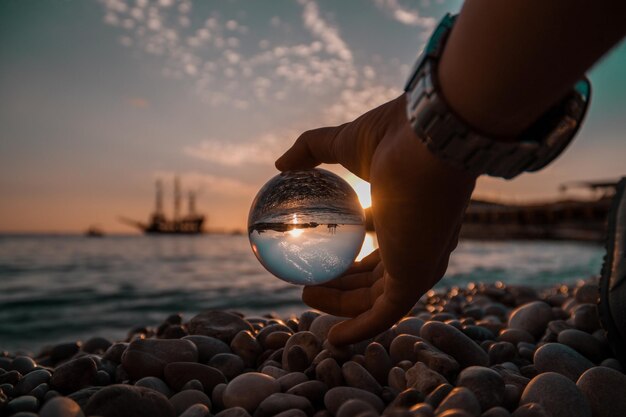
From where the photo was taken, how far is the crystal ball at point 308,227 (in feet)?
7.45

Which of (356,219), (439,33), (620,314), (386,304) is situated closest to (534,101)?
(439,33)

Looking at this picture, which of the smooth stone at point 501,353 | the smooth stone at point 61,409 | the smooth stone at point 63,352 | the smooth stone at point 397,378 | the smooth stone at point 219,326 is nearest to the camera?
the smooth stone at point 61,409

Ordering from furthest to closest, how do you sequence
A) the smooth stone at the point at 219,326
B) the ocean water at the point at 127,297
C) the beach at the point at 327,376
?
the ocean water at the point at 127,297, the smooth stone at the point at 219,326, the beach at the point at 327,376

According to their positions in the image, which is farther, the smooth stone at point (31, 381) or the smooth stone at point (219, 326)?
the smooth stone at point (219, 326)

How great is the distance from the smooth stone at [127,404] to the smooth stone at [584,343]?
2.61m

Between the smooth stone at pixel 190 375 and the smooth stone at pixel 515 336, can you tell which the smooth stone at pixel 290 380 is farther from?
the smooth stone at pixel 515 336

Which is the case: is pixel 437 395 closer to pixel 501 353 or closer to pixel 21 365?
pixel 501 353

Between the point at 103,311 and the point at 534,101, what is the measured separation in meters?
9.86

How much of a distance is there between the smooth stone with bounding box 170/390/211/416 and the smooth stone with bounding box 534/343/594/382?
6.38ft

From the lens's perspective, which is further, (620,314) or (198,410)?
(620,314)

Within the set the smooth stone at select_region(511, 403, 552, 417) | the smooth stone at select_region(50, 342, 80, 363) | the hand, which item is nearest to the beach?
the smooth stone at select_region(511, 403, 552, 417)

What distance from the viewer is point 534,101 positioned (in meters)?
1.18

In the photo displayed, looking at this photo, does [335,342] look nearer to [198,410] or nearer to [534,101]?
[198,410]

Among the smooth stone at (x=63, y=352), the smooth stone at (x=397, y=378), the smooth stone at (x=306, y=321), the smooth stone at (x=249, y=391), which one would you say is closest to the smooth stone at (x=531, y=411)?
the smooth stone at (x=397, y=378)
